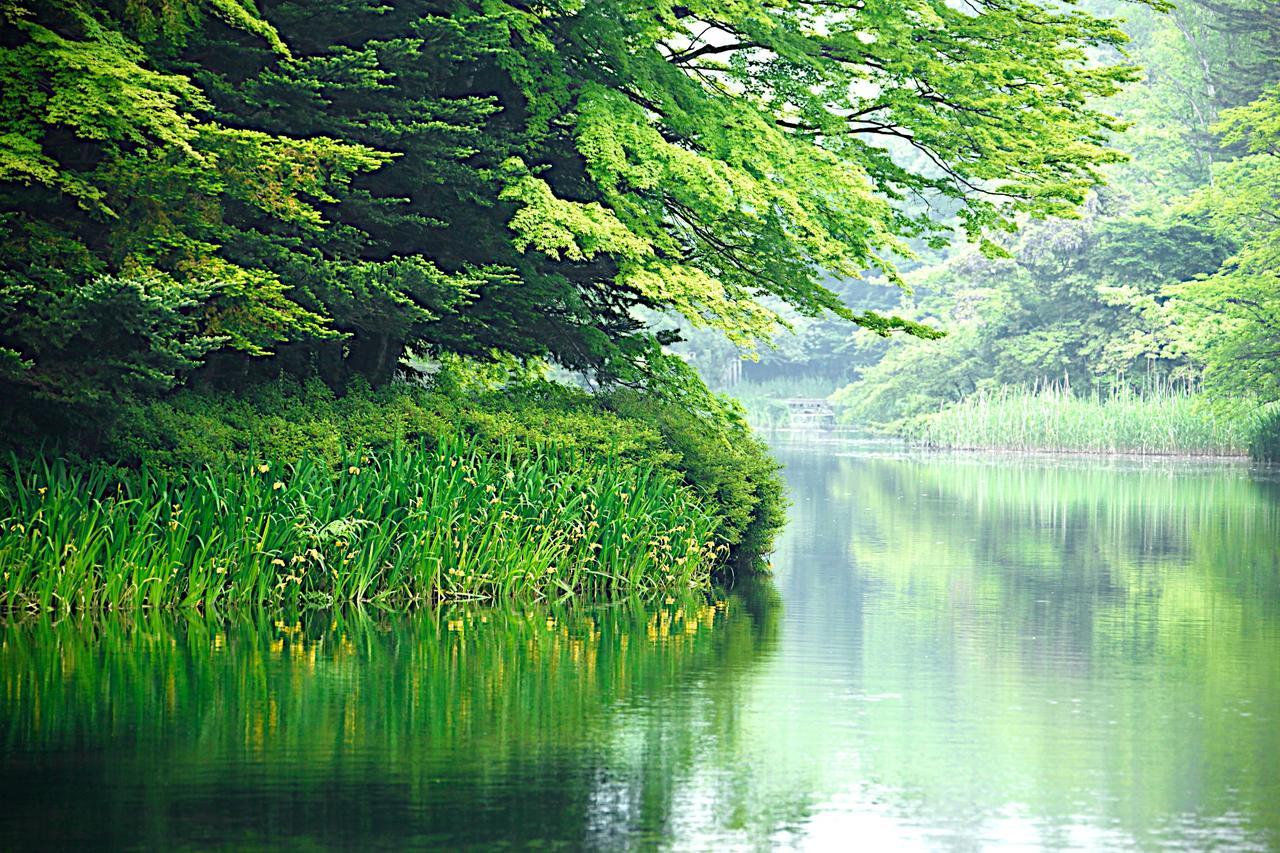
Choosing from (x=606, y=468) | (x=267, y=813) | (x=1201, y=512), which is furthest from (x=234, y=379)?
(x=1201, y=512)

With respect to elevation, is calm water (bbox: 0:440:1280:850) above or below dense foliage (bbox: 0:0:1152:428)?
below

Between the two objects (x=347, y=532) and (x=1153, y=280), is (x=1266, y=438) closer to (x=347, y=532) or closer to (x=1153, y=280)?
(x=1153, y=280)

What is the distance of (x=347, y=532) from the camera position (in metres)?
14.1

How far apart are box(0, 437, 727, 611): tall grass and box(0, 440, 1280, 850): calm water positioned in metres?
0.63

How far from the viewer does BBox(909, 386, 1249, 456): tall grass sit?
43.7 meters

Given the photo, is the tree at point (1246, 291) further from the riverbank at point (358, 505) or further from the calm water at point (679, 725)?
the riverbank at point (358, 505)

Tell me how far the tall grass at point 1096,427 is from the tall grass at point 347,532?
28601 mm

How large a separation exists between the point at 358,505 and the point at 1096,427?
33672mm

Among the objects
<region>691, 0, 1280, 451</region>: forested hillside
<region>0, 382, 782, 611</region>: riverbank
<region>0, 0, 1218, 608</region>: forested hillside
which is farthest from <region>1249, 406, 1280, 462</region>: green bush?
<region>0, 382, 782, 611</region>: riverbank

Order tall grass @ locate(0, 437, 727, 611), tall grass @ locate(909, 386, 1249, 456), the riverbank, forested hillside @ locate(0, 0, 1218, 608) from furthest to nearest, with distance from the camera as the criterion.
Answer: tall grass @ locate(909, 386, 1249, 456)
forested hillside @ locate(0, 0, 1218, 608)
the riverbank
tall grass @ locate(0, 437, 727, 611)

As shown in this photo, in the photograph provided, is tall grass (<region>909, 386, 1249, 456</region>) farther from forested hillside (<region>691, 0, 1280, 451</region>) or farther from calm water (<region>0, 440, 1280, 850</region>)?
calm water (<region>0, 440, 1280, 850</region>)

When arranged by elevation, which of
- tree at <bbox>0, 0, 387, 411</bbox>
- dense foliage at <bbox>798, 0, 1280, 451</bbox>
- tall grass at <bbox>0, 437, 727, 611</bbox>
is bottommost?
tall grass at <bbox>0, 437, 727, 611</bbox>

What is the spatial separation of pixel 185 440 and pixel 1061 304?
155 feet

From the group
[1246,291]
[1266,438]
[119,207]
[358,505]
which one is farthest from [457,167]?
[1246,291]
